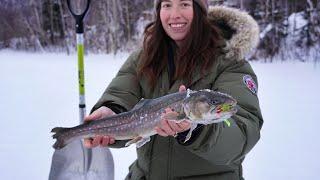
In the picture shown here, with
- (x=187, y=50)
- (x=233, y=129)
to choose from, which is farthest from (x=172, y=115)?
(x=187, y=50)

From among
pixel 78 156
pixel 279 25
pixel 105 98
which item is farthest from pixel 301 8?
pixel 105 98

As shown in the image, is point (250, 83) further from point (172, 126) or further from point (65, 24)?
point (65, 24)

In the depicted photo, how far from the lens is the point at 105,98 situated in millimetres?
2951

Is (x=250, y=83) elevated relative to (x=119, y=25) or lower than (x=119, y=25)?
elevated

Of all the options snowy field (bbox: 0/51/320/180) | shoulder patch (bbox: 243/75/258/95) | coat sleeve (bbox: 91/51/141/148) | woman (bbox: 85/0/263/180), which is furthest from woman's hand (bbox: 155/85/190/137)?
snowy field (bbox: 0/51/320/180)

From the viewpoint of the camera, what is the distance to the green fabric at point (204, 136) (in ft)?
7.34

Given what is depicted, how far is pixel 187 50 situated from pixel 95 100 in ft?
19.2

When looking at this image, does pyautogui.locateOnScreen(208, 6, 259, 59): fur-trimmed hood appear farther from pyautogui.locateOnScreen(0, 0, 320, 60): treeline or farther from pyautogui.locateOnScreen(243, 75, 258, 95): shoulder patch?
pyautogui.locateOnScreen(0, 0, 320, 60): treeline

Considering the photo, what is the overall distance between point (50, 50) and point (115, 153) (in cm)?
1577

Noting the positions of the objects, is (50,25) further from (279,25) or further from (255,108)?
(255,108)

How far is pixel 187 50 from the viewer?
9.29 feet

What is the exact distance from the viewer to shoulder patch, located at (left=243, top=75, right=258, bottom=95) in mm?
2621

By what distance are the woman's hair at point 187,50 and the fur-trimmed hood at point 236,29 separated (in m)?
0.10

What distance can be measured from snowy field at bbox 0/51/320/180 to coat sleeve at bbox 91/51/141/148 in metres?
2.06
